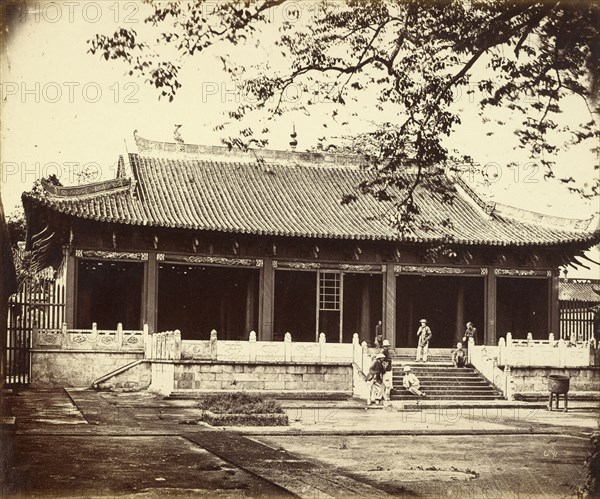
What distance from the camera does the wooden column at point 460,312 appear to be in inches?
972

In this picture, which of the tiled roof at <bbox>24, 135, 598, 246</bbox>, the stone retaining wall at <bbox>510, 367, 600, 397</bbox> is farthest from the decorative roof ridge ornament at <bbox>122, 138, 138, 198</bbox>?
the stone retaining wall at <bbox>510, 367, 600, 397</bbox>

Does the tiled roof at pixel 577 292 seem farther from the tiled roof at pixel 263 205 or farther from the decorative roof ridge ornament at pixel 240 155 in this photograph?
the decorative roof ridge ornament at pixel 240 155

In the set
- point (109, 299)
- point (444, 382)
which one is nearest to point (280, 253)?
point (109, 299)

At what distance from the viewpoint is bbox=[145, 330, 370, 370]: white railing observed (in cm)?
1984

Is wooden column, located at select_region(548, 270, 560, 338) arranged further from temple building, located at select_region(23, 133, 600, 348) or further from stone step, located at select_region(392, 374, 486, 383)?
stone step, located at select_region(392, 374, 486, 383)

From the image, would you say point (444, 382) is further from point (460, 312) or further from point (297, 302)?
point (297, 302)

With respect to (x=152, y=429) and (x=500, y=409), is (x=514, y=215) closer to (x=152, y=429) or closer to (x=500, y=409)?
(x=500, y=409)

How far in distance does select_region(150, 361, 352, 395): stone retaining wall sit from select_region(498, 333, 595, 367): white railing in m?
3.57

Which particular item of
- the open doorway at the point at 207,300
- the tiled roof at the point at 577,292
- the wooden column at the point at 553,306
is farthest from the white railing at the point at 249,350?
the tiled roof at the point at 577,292

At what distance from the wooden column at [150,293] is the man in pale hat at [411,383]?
6154 mm

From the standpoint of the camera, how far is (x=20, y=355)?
66.9 ft

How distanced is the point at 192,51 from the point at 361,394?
36.4 feet

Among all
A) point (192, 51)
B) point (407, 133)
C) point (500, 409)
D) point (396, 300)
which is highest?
point (192, 51)

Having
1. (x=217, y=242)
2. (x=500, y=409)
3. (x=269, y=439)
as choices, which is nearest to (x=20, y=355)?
(x=217, y=242)
